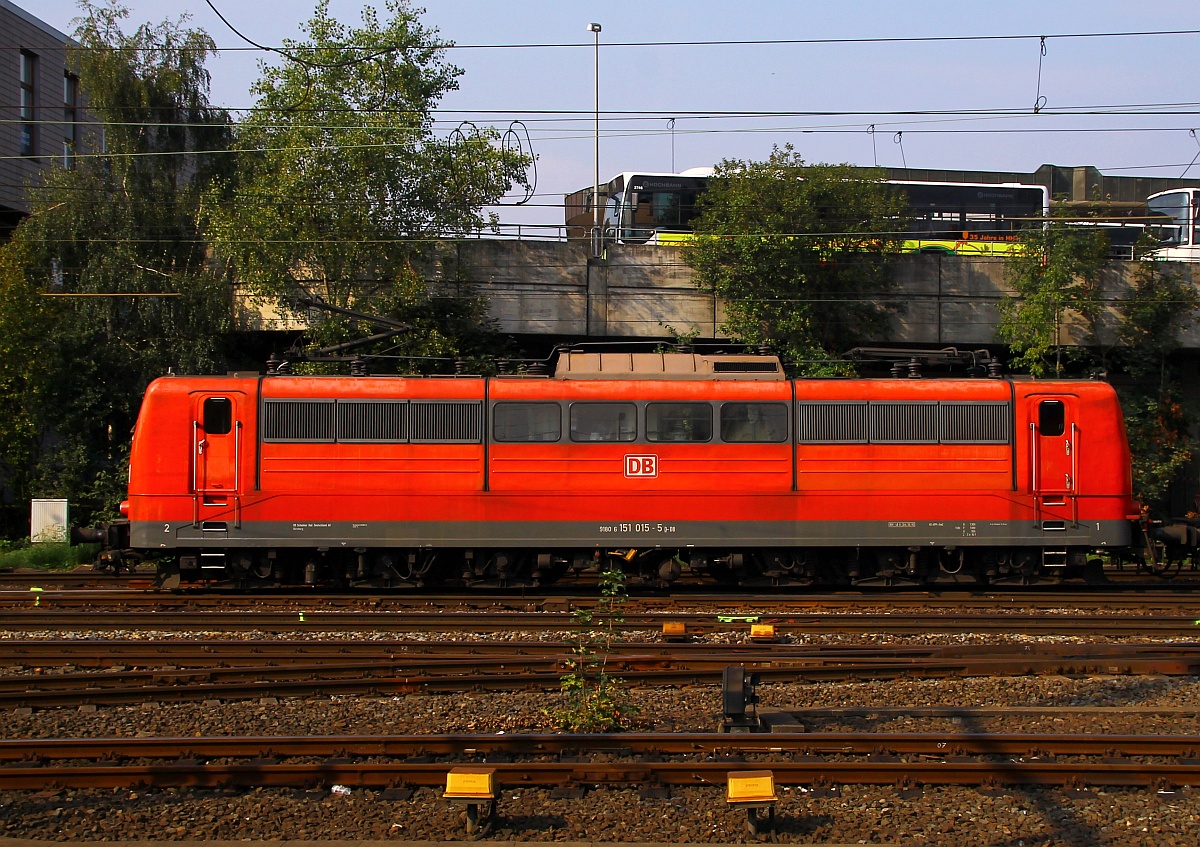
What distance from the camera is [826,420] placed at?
14898 mm

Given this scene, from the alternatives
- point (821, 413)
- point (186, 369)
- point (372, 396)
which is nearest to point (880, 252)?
point (821, 413)

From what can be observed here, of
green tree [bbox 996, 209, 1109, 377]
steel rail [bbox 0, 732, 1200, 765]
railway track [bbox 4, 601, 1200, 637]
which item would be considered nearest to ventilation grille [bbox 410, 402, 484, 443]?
railway track [bbox 4, 601, 1200, 637]

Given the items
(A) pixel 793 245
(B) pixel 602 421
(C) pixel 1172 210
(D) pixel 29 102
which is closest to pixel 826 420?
(B) pixel 602 421

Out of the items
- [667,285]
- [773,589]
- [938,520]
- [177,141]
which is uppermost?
[177,141]

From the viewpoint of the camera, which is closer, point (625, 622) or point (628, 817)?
point (628, 817)

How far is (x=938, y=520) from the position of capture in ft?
48.8

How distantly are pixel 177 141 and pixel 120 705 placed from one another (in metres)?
20.2

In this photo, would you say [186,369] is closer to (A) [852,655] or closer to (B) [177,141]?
(B) [177,141]

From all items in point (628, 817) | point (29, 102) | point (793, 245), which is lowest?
point (628, 817)

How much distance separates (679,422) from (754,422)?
1.10m

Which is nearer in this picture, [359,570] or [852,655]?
[852,655]

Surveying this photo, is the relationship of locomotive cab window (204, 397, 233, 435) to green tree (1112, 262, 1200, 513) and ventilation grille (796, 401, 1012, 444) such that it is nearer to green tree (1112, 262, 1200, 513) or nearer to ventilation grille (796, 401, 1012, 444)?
ventilation grille (796, 401, 1012, 444)

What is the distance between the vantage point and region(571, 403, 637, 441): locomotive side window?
49.0ft

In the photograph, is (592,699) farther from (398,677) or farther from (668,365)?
(668,365)
